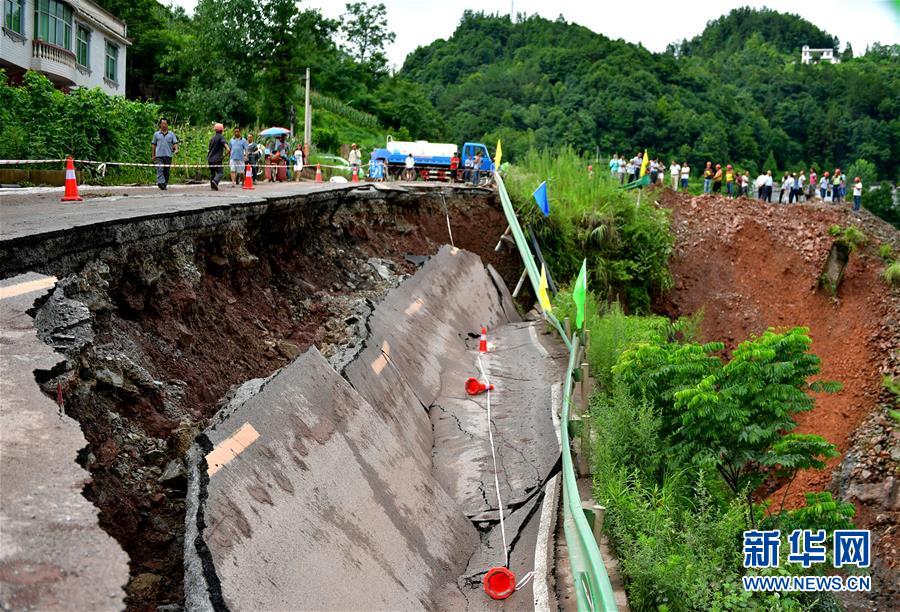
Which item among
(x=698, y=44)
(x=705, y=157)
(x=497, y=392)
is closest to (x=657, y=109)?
(x=705, y=157)

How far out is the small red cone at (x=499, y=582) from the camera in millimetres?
6250

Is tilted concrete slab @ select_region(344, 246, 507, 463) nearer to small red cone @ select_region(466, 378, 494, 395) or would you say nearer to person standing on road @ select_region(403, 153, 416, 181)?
small red cone @ select_region(466, 378, 494, 395)

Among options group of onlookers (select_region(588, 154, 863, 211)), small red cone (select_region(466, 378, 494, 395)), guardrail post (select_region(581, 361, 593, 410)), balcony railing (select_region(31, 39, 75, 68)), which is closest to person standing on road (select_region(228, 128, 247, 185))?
small red cone (select_region(466, 378, 494, 395))

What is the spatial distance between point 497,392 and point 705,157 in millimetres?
57689

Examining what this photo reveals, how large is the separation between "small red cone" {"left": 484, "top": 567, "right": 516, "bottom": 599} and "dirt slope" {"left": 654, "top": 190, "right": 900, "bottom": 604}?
12.1 m

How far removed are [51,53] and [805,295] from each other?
994 inches

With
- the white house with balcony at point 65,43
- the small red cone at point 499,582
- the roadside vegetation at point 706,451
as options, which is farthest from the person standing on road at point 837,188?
the small red cone at point 499,582

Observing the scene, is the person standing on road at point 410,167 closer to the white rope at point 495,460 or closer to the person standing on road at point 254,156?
the person standing on road at point 254,156

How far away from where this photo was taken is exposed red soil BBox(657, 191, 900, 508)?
74.8 feet

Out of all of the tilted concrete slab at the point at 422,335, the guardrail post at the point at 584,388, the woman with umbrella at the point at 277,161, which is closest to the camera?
the tilted concrete slab at the point at 422,335

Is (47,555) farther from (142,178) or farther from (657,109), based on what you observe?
(657,109)

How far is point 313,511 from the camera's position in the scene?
5.43 m

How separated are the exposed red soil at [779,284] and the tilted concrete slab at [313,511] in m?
16.2

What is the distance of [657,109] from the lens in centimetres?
6844
